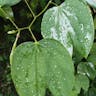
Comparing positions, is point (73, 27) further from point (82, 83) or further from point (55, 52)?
point (82, 83)

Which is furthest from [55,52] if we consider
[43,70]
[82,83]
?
[82,83]

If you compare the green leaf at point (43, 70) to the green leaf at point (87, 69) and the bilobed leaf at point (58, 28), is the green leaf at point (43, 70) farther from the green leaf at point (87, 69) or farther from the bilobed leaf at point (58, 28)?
the green leaf at point (87, 69)

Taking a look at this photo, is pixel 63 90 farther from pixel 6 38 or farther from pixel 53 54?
pixel 6 38

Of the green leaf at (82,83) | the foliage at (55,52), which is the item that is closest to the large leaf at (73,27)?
the foliage at (55,52)

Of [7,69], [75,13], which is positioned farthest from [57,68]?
[7,69]

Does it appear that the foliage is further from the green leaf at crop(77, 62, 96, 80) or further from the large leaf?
the green leaf at crop(77, 62, 96, 80)

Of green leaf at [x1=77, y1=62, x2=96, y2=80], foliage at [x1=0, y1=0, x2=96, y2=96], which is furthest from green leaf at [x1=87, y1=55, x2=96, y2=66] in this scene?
foliage at [x1=0, y1=0, x2=96, y2=96]
